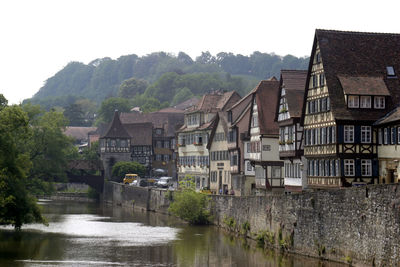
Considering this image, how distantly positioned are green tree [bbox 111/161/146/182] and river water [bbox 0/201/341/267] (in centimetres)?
3795

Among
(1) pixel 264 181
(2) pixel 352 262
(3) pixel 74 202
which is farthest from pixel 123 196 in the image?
(2) pixel 352 262

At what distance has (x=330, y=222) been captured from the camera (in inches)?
1625

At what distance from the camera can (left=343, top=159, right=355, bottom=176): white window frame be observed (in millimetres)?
49531

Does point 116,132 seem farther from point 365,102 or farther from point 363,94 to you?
point 363,94

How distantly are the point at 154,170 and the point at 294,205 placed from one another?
7912 cm

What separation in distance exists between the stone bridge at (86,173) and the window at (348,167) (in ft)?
218

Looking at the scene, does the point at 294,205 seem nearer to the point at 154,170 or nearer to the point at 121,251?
the point at 121,251

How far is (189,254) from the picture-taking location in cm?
4981

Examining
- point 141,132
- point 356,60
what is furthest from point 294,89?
point 141,132

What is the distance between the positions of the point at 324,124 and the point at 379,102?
3778 mm

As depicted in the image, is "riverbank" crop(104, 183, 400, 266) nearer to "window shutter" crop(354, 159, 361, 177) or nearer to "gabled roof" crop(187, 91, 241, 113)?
"window shutter" crop(354, 159, 361, 177)

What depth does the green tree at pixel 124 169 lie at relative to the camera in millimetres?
115812

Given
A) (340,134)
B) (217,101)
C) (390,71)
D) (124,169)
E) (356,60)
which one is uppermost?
(217,101)

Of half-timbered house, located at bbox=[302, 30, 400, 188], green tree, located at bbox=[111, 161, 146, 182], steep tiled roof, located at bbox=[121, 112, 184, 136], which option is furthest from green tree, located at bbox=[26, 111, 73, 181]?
steep tiled roof, located at bbox=[121, 112, 184, 136]
